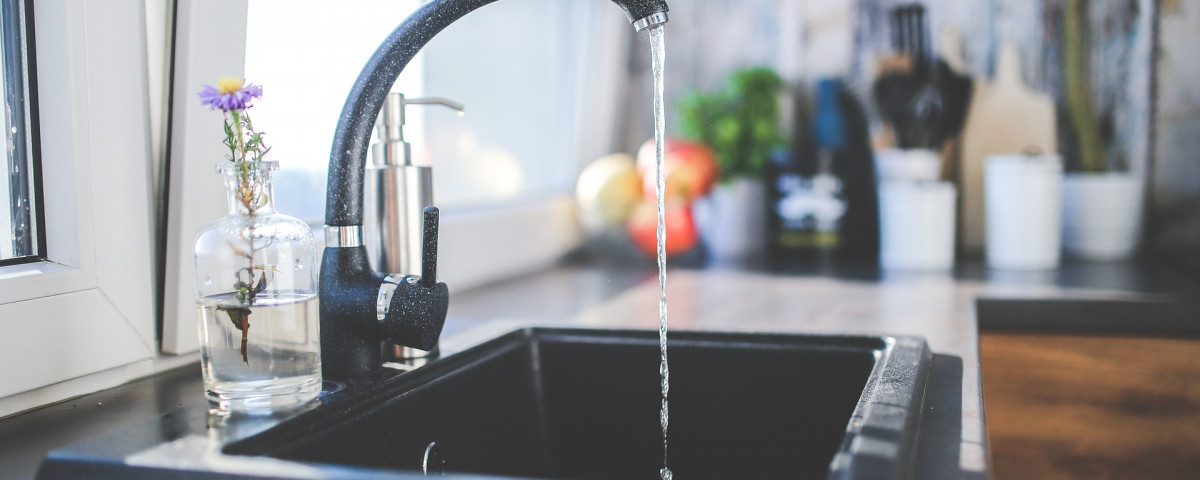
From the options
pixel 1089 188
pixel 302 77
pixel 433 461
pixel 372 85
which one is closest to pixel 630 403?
pixel 433 461

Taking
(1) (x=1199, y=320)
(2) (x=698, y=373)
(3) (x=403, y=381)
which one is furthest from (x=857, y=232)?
(3) (x=403, y=381)

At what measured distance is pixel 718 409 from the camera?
0.88m

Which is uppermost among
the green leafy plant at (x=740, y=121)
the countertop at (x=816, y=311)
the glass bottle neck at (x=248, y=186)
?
the green leafy plant at (x=740, y=121)

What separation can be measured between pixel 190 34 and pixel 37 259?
0.22 metres

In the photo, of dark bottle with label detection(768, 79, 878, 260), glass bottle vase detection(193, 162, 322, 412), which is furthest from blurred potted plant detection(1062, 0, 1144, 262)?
glass bottle vase detection(193, 162, 322, 412)

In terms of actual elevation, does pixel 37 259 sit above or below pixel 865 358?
above

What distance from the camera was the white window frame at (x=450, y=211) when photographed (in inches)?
31.7

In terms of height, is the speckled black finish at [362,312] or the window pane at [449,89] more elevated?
the window pane at [449,89]

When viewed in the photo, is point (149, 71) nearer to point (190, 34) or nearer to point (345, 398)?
point (190, 34)

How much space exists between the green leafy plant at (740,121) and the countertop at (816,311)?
9.2 inches

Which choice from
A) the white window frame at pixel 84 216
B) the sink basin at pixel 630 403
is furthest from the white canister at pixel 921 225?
the white window frame at pixel 84 216

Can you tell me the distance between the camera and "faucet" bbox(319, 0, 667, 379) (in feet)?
2.28

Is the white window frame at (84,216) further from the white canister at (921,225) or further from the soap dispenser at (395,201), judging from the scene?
the white canister at (921,225)

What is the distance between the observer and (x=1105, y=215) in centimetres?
176
